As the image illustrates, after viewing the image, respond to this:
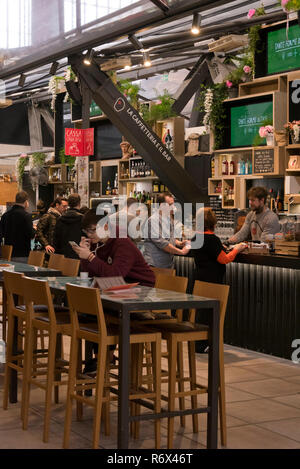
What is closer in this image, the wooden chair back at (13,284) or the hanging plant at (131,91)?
the wooden chair back at (13,284)

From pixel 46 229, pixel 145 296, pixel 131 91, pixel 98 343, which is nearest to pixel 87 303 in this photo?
pixel 98 343

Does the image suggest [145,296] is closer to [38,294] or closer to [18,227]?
[38,294]

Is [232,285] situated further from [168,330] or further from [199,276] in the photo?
[168,330]

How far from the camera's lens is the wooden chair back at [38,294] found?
4602mm

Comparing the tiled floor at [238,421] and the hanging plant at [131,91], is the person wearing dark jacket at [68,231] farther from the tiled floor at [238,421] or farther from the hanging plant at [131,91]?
the hanging plant at [131,91]

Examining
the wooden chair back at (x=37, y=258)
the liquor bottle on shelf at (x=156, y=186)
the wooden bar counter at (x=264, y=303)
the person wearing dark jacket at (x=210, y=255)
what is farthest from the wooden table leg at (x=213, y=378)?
the liquor bottle on shelf at (x=156, y=186)

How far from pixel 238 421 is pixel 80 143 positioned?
766 cm

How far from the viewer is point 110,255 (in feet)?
16.8

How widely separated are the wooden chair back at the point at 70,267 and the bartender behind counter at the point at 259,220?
8.40ft

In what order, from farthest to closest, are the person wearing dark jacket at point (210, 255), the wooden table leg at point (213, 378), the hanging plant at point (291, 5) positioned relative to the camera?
the person wearing dark jacket at point (210, 255) → the hanging plant at point (291, 5) → the wooden table leg at point (213, 378)

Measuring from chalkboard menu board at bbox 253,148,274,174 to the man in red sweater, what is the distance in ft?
14.4

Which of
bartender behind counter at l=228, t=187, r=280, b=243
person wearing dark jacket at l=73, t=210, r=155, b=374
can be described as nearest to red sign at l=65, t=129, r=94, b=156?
bartender behind counter at l=228, t=187, r=280, b=243

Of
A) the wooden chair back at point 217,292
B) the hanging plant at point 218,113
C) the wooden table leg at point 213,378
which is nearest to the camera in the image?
the wooden table leg at point 213,378
